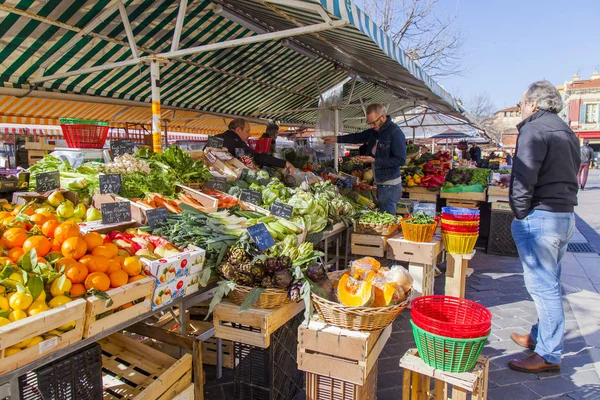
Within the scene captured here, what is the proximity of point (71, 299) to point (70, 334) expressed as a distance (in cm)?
15

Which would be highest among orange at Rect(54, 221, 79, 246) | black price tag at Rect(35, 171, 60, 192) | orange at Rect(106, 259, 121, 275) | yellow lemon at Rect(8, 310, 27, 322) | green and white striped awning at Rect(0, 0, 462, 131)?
green and white striped awning at Rect(0, 0, 462, 131)

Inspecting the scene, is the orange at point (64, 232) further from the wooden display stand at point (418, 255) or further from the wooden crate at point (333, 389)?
the wooden display stand at point (418, 255)

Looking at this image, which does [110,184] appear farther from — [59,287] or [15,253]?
[59,287]

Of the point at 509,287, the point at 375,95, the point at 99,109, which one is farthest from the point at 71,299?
the point at 375,95

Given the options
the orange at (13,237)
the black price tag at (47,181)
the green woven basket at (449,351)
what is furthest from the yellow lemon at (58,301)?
the green woven basket at (449,351)

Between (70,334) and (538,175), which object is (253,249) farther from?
(538,175)

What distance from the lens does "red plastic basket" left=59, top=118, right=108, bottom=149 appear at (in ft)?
12.5

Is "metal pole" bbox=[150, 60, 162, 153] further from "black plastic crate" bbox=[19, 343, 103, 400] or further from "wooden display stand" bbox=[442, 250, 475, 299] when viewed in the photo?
"wooden display stand" bbox=[442, 250, 475, 299]

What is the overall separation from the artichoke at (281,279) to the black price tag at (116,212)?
117 centimetres

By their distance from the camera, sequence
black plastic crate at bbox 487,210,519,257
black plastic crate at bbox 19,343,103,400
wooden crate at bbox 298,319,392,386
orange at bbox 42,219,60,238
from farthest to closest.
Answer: black plastic crate at bbox 487,210,519,257 → orange at bbox 42,219,60,238 → wooden crate at bbox 298,319,392,386 → black plastic crate at bbox 19,343,103,400

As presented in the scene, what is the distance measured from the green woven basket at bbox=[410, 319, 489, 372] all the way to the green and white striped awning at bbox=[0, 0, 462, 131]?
2.13m

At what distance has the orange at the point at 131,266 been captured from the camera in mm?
2082


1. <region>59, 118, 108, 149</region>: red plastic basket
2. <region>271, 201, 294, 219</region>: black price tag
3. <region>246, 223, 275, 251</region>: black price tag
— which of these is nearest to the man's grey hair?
<region>271, 201, 294, 219</region>: black price tag

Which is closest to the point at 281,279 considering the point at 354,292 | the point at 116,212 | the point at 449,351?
the point at 354,292
